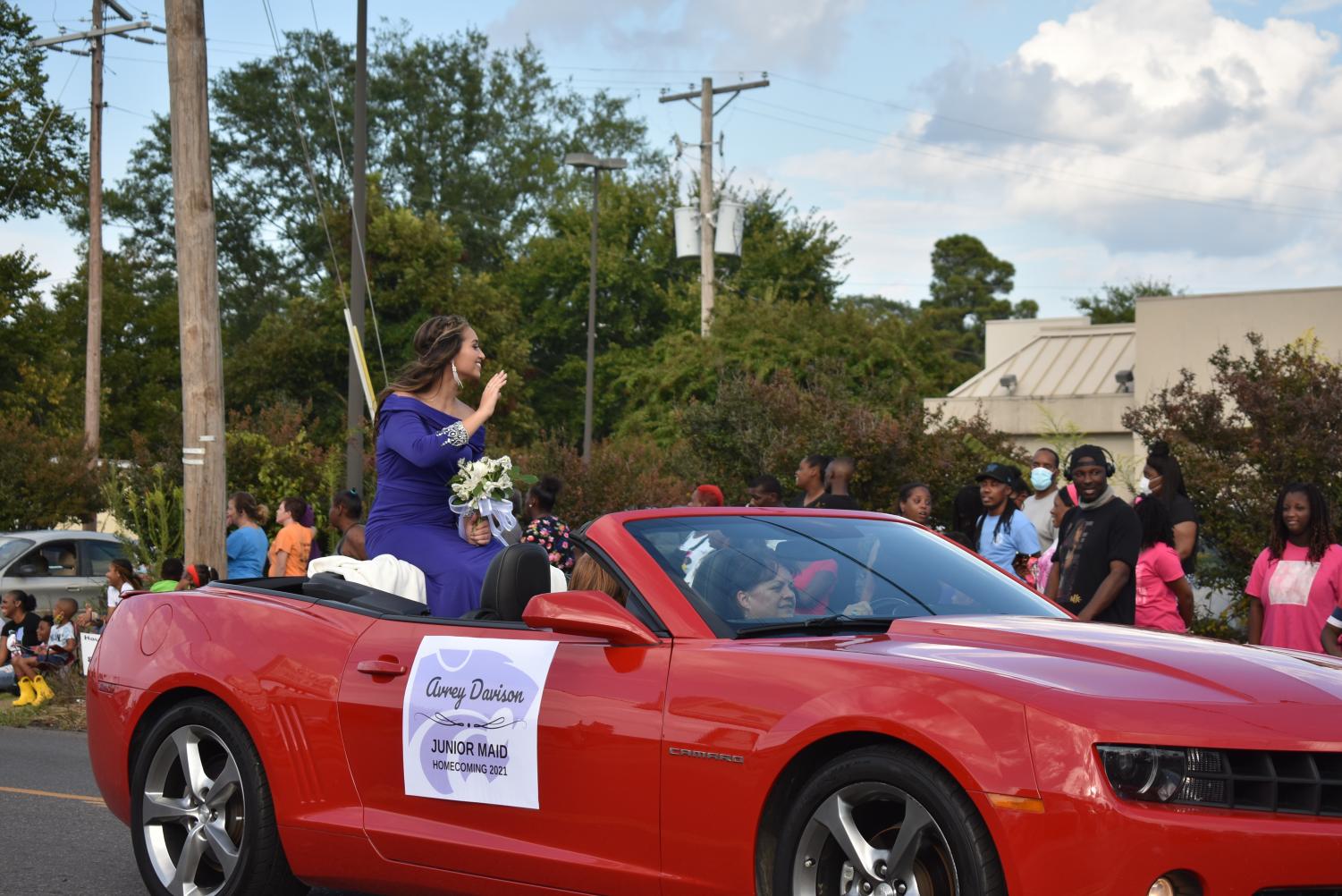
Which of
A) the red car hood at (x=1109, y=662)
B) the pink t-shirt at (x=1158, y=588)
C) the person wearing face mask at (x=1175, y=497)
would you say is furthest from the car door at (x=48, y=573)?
the red car hood at (x=1109, y=662)

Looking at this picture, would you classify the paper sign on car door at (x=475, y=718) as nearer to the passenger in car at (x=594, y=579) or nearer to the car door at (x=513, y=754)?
the car door at (x=513, y=754)

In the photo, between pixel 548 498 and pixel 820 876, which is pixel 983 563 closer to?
pixel 820 876

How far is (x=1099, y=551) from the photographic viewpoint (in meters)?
8.45

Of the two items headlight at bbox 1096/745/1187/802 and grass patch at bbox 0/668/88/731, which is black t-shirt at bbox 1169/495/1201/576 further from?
grass patch at bbox 0/668/88/731

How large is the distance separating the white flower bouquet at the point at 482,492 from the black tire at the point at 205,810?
1.18 meters

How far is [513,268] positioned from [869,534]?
5176 centimetres

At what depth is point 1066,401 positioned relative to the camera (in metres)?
34.0

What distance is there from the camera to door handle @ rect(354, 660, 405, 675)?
513 centimetres

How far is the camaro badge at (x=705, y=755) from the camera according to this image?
13.9 feet

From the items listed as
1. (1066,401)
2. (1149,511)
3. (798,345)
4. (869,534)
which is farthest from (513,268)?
(869,534)

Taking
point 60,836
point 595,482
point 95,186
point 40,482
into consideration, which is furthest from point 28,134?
point 60,836

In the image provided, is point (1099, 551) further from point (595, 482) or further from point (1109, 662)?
point (595, 482)

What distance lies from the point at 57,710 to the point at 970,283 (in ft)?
274

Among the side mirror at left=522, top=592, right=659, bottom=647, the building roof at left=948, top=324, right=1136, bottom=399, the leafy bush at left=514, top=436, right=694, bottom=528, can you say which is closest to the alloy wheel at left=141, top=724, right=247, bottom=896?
the side mirror at left=522, top=592, right=659, bottom=647
